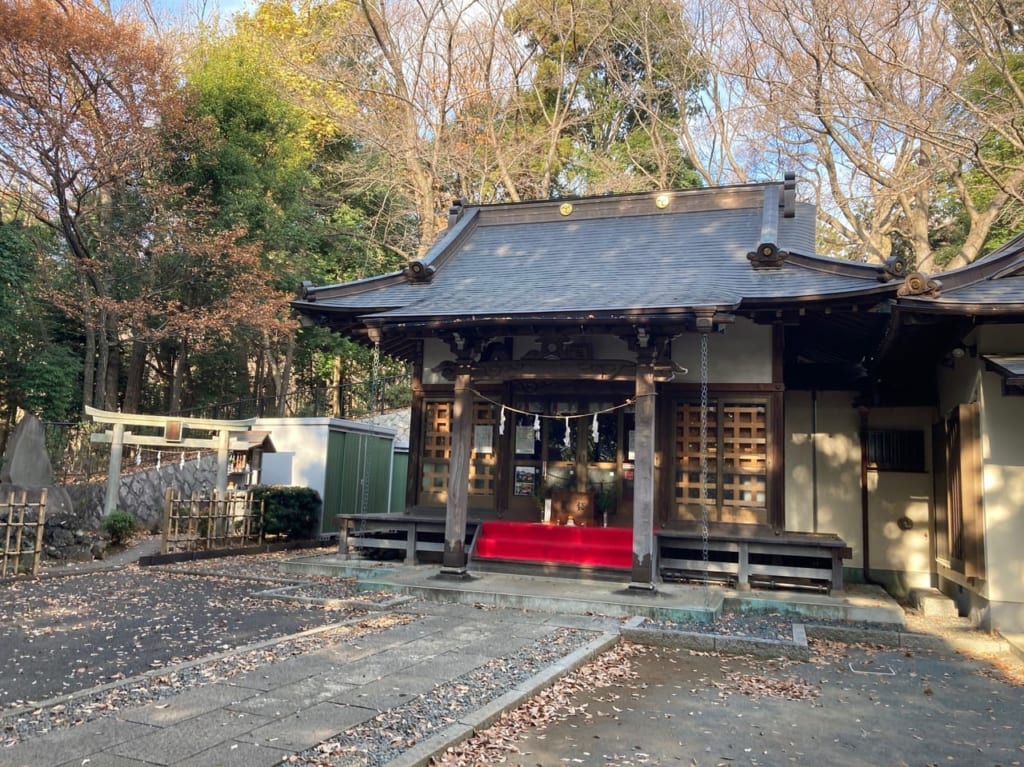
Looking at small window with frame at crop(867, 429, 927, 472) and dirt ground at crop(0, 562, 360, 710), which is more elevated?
small window with frame at crop(867, 429, 927, 472)

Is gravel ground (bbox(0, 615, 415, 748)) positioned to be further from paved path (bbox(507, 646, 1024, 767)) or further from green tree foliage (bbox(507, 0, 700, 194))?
green tree foliage (bbox(507, 0, 700, 194))

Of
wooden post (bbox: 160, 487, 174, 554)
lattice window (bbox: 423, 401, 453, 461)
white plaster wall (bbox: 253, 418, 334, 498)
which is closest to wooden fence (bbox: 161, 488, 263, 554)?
wooden post (bbox: 160, 487, 174, 554)

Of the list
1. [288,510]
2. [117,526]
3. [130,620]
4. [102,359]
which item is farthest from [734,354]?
[102,359]

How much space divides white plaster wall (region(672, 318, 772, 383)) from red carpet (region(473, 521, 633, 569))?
7.94 feet

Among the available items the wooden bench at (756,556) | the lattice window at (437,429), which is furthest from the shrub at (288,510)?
the wooden bench at (756,556)

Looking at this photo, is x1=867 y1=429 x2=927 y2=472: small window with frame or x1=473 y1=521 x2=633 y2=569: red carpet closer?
x1=473 y1=521 x2=633 y2=569: red carpet

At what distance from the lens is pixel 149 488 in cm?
1653

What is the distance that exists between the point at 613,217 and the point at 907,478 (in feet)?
20.7

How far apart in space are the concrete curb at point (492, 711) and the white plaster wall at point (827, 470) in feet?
18.5

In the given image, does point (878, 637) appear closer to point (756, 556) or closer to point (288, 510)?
point (756, 556)

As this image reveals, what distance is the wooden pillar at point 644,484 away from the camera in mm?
8492

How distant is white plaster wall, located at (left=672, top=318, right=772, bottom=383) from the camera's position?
9.83m

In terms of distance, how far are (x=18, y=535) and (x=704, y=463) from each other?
888cm

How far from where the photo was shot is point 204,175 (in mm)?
20078
